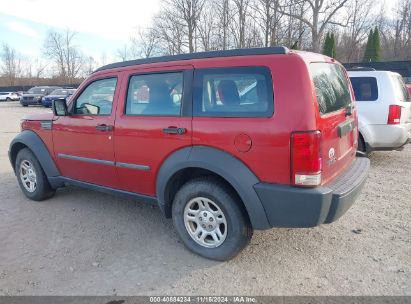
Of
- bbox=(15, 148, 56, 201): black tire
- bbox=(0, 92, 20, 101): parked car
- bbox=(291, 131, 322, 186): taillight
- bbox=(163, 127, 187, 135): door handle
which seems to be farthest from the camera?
bbox=(0, 92, 20, 101): parked car

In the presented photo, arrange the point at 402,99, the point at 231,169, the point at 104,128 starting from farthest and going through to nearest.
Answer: the point at 402,99
the point at 104,128
the point at 231,169

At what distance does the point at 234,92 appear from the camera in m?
2.99

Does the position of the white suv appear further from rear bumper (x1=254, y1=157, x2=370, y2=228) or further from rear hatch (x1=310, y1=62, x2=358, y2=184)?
rear bumper (x1=254, y1=157, x2=370, y2=228)

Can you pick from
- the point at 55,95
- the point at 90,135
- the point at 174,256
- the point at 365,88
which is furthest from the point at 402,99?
the point at 55,95

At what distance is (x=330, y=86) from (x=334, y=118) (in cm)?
36

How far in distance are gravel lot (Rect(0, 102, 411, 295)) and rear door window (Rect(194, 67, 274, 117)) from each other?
4.70 ft

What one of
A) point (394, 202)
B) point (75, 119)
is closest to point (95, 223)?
point (75, 119)

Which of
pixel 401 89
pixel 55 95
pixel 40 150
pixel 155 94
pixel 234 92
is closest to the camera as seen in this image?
pixel 234 92

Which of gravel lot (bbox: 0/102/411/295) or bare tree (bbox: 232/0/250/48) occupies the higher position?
bare tree (bbox: 232/0/250/48)

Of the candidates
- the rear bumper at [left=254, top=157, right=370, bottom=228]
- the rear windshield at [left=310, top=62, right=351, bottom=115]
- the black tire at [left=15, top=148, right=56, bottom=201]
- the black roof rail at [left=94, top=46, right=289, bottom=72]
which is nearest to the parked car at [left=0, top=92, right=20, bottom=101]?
the black tire at [left=15, top=148, right=56, bottom=201]

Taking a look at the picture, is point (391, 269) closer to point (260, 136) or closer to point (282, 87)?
point (260, 136)

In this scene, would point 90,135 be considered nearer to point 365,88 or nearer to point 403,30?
point 365,88

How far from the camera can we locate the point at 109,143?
3787 mm

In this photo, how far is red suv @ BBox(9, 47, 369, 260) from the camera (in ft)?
8.74
